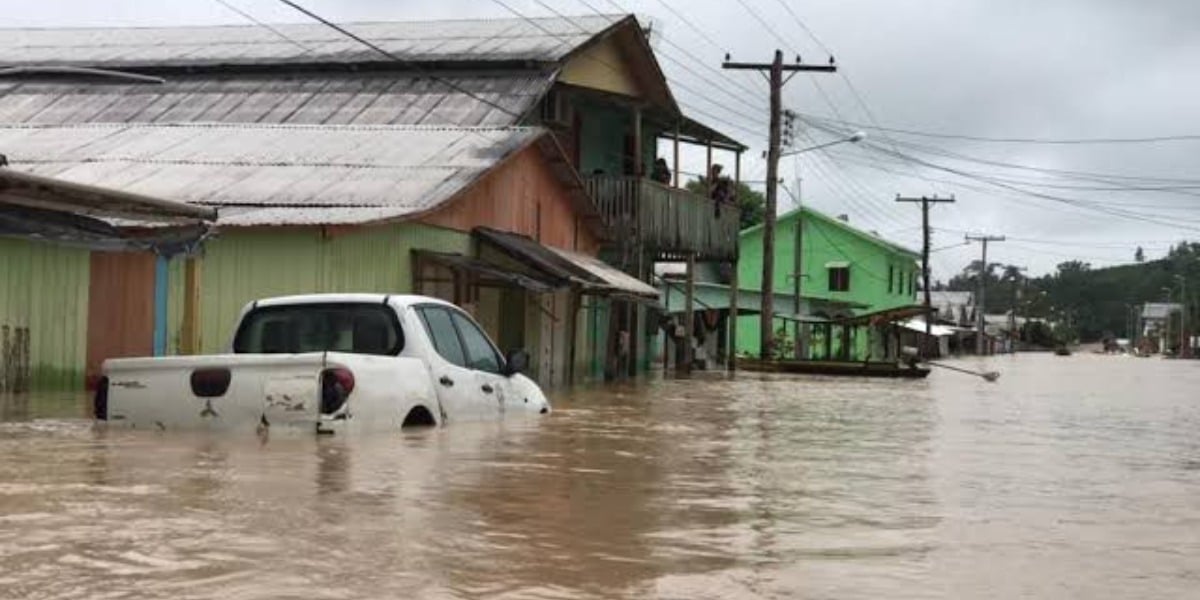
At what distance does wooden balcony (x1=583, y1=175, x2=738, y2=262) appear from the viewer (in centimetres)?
2820

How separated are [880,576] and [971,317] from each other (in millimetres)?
118232

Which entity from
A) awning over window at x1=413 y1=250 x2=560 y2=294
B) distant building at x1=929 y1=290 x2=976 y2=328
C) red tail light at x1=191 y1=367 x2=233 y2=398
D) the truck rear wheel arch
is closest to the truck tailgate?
red tail light at x1=191 y1=367 x2=233 y2=398

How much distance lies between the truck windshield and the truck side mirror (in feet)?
4.30

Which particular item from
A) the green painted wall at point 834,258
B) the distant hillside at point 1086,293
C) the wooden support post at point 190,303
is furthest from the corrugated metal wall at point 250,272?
the distant hillside at point 1086,293

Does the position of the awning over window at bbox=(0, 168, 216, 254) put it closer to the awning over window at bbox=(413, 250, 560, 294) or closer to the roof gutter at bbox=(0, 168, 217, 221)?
the roof gutter at bbox=(0, 168, 217, 221)

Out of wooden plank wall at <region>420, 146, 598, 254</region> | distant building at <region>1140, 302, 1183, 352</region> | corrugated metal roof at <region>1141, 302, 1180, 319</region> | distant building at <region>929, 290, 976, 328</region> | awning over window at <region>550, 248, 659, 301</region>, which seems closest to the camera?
wooden plank wall at <region>420, 146, 598, 254</region>

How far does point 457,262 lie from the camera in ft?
64.8

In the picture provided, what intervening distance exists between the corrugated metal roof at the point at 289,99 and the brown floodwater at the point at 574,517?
12954mm

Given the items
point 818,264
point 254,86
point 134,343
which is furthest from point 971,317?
point 134,343

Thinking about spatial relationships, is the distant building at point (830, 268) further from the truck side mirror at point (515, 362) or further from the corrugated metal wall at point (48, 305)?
the truck side mirror at point (515, 362)

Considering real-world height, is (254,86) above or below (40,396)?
above

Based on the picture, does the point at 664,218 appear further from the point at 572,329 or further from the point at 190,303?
the point at 190,303

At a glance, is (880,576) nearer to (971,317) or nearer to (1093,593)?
(1093,593)

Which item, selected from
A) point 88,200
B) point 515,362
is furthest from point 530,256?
point 515,362
